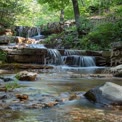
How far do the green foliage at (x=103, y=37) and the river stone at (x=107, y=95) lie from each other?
10.6 m

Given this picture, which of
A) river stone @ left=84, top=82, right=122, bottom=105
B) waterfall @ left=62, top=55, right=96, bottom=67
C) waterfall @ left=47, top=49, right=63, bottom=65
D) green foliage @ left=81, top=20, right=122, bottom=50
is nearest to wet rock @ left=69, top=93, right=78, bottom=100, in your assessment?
river stone @ left=84, top=82, right=122, bottom=105

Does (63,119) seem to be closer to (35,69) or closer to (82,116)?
(82,116)

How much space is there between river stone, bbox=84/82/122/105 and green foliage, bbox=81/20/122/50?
1058cm

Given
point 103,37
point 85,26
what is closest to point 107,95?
point 103,37

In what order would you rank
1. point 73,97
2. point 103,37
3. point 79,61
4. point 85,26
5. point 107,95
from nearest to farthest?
point 107,95, point 73,97, point 79,61, point 103,37, point 85,26

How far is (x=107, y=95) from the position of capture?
19.4 ft

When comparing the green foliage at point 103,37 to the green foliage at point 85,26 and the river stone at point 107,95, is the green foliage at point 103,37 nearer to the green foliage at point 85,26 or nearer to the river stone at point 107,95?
the green foliage at point 85,26

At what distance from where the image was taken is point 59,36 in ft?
65.0

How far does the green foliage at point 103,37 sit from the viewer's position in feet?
55.6

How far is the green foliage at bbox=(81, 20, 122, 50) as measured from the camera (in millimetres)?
16953

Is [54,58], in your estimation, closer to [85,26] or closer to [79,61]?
[79,61]

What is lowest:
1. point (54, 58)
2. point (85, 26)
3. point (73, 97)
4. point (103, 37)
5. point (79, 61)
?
point (73, 97)

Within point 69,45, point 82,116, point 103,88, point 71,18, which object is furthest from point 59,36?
point 82,116

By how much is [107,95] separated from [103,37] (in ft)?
37.3
